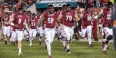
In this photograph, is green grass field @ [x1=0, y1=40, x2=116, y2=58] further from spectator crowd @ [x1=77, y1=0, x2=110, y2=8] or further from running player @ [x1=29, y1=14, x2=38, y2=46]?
spectator crowd @ [x1=77, y1=0, x2=110, y2=8]

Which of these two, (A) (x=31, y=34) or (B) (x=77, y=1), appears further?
(B) (x=77, y=1)

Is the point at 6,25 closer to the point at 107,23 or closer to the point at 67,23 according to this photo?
the point at 67,23

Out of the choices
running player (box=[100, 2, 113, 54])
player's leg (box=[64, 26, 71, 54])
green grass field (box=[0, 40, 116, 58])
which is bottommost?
green grass field (box=[0, 40, 116, 58])

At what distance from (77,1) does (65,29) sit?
23874 millimetres

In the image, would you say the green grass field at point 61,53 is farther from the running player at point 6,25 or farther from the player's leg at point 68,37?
the running player at point 6,25

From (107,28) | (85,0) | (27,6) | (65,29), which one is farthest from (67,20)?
(27,6)

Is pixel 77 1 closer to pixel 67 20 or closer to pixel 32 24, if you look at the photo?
pixel 32 24

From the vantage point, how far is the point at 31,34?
24297 mm

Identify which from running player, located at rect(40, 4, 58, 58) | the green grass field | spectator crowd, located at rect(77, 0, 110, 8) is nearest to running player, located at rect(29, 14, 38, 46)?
the green grass field

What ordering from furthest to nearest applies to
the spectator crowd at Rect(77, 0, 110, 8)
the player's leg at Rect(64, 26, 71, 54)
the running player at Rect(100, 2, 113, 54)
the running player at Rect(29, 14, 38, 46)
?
the spectator crowd at Rect(77, 0, 110, 8) < the running player at Rect(29, 14, 38, 46) < the player's leg at Rect(64, 26, 71, 54) < the running player at Rect(100, 2, 113, 54)

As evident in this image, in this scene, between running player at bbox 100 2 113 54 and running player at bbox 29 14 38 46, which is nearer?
running player at bbox 100 2 113 54

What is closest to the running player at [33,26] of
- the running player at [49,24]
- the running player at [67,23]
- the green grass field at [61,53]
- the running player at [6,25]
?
the running player at [6,25]

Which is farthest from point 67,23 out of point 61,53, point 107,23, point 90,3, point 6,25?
point 90,3

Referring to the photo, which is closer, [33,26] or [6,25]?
[33,26]
